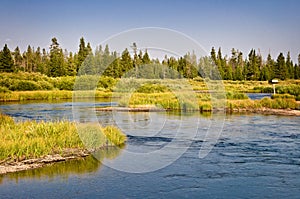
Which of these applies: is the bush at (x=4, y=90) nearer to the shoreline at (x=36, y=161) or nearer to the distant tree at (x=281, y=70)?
the shoreline at (x=36, y=161)

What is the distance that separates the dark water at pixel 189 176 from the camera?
9.89 metres

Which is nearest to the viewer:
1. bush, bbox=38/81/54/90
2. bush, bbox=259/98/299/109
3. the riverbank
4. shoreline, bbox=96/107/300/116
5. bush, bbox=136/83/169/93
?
the riverbank

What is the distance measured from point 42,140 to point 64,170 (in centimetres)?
194

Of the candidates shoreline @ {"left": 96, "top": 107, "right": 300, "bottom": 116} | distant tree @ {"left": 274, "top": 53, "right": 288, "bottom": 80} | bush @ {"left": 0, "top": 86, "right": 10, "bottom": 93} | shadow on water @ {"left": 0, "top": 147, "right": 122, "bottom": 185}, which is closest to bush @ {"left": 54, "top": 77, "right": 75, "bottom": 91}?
bush @ {"left": 0, "top": 86, "right": 10, "bottom": 93}

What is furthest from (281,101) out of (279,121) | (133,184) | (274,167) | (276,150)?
(133,184)

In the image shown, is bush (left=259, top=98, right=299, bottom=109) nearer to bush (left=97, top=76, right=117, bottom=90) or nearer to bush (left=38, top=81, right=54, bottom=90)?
bush (left=97, top=76, right=117, bottom=90)

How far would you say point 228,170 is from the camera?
39.7ft

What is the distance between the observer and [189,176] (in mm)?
11453

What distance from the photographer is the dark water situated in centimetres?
989

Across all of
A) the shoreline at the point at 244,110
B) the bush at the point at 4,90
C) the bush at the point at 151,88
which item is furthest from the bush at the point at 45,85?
the shoreline at the point at 244,110

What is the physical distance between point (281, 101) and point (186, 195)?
2400 centimetres

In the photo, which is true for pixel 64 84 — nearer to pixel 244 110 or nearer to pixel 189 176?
pixel 244 110

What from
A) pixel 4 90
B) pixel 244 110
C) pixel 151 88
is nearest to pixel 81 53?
pixel 4 90

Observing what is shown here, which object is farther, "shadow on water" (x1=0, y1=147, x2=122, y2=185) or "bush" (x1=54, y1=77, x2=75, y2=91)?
"bush" (x1=54, y1=77, x2=75, y2=91)
